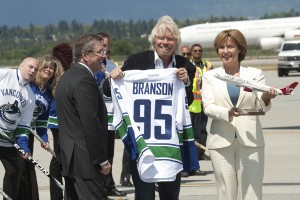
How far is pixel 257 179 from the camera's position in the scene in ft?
27.7

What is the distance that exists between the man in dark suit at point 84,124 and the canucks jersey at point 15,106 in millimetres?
2208

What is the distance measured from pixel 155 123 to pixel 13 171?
7.60 feet

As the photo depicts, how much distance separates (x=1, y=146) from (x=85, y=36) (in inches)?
100

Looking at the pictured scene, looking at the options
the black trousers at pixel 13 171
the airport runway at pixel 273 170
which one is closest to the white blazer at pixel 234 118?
the black trousers at pixel 13 171

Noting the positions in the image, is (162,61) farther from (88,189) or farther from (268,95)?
(88,189)

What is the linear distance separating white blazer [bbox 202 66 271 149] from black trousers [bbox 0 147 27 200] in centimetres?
228

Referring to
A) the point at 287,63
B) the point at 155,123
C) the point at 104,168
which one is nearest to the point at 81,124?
the point at 104,168

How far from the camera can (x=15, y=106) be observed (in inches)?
383

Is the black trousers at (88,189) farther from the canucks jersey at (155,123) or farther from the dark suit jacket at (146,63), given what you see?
the dark suit jacket at (146,63)

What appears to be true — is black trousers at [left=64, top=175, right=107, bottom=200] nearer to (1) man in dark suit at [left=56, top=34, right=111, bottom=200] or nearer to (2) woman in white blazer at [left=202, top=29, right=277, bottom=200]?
Answer: (1) man in dark suit at [left=56, top=34, right=111, bottom=200]

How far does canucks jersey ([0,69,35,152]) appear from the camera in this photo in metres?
9.71

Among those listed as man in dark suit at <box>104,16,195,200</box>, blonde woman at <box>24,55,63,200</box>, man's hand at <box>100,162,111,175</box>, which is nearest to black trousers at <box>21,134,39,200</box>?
blonde woman at <box>24,55,63,200</box>

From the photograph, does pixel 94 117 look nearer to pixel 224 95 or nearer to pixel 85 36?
pixel 85 36

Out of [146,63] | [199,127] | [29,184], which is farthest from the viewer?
[199,127]
